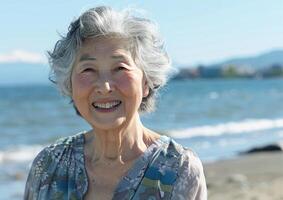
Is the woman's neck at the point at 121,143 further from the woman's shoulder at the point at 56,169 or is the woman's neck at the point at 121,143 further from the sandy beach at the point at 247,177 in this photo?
the sandy beach at the point at 247,177

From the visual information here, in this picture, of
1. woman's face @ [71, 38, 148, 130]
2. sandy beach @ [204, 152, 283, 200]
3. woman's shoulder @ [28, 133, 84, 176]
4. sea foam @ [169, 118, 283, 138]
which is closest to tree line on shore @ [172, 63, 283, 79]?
sea foam @ [169, 118, 283, 138]

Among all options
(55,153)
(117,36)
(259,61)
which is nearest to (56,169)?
(55,153)

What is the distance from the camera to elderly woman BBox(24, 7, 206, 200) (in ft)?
8.80

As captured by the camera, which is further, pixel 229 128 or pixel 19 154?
pixel 229 128

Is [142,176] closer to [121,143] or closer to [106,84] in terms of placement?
[121,143]

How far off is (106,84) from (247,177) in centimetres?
1127

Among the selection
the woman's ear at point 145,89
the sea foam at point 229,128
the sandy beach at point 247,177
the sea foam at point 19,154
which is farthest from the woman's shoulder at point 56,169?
the sea foam at point 229,128

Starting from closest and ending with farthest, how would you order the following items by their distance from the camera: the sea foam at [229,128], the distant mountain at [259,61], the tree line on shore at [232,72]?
the sea foam at [229,128] < the tree line on shore at [232,72] < the distant mountain at [259,61]

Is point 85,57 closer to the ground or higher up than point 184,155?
higher up

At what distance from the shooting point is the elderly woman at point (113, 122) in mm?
2684

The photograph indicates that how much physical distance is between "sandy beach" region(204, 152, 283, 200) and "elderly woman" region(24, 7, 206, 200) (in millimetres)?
7454

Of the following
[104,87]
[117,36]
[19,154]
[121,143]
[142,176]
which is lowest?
[19,154]

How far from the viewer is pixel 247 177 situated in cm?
1362

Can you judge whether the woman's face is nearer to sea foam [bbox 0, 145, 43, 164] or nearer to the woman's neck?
the woman's neck
